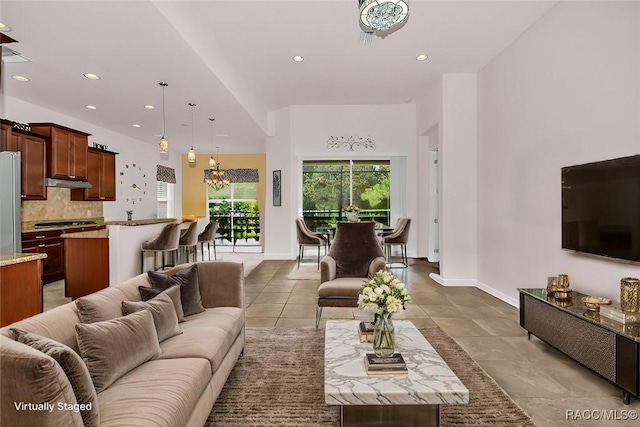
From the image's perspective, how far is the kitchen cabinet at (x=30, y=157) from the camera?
16.6 ft

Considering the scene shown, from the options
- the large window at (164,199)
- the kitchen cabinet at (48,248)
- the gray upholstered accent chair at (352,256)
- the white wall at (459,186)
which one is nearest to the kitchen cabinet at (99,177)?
the kitchen cabinet at (48,248)

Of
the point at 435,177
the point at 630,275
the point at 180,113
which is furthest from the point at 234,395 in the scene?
the point at 435,177

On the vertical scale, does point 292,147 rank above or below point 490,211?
above

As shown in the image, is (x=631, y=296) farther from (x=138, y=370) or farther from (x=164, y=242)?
(x=164, y=242)

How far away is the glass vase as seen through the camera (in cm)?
207

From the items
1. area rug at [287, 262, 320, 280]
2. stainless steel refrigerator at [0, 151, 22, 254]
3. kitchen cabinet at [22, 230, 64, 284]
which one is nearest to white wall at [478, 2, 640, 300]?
area rug at [287, 262, 320, 280]

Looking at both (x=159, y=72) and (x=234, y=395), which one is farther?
(x=159, y=72)

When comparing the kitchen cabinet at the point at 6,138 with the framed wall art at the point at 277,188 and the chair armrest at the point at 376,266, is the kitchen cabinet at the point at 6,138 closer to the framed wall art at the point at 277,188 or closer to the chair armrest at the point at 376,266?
the framed wall art at the point at 277,188

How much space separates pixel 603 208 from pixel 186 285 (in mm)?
3369

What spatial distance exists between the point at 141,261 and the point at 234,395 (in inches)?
144

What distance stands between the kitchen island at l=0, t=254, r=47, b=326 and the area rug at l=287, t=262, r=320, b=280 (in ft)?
11.8

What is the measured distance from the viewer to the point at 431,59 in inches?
204

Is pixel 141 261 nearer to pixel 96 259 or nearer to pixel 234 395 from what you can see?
pixel 96 259

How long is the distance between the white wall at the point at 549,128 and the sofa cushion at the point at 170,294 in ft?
11.1
